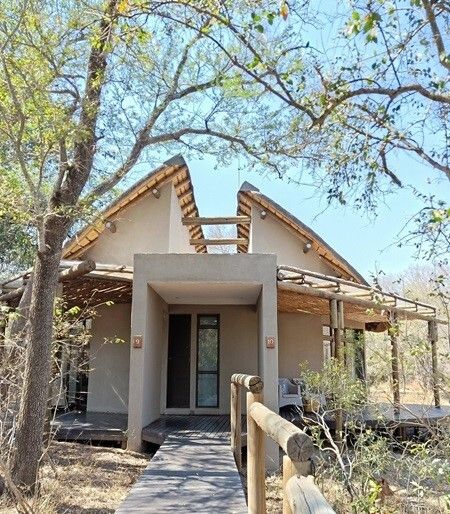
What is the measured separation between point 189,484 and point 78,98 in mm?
6233

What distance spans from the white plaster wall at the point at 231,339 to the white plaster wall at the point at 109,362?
1569 mm

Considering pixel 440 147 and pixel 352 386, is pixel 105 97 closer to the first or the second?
pixel 440 147

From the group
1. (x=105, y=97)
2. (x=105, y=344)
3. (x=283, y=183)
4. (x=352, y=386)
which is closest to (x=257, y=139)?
(x=283, y=183)

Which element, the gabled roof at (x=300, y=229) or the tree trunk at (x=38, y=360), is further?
the gabled roof at (x=300, y=229)

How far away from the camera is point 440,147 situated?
22.0ft

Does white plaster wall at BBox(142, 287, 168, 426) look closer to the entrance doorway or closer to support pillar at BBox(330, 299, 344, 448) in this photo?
the entrance doorway

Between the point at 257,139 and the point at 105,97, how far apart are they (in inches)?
125

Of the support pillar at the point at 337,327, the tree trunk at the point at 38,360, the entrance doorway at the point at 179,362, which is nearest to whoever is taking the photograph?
the tree trunk at the point at 38,360

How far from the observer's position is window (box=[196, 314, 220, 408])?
14.1 m

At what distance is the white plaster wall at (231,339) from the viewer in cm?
1420

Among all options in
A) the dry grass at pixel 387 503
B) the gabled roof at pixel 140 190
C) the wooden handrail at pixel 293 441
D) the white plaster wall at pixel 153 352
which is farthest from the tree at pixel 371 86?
the gabled roof at pixel 140 190

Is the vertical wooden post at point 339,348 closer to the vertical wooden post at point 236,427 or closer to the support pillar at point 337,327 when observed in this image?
the support pillar at point 337,327

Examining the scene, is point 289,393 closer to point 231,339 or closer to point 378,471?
point 231,339

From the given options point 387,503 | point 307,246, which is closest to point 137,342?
point 387,503
